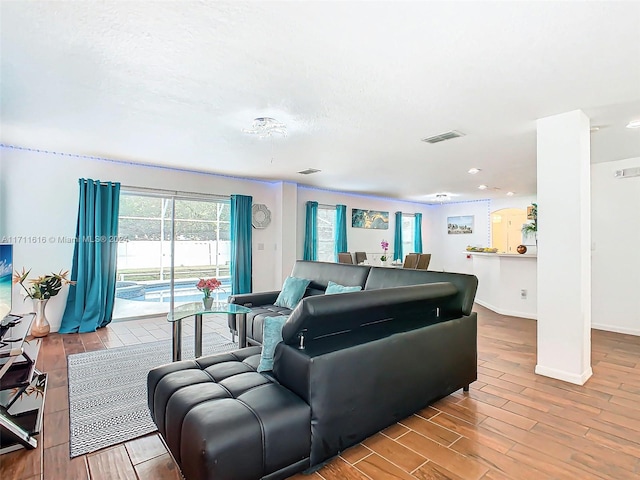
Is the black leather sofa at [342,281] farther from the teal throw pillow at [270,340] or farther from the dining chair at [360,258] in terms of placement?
the dining chair at [360,258]

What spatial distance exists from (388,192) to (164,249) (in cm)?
505

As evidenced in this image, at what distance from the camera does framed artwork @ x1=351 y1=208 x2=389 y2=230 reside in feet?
27.8

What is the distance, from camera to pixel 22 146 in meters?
4.26

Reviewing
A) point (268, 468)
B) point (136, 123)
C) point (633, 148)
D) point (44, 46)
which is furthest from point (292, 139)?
point (633, 148)

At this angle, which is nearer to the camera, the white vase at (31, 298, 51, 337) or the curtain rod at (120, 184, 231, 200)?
the white vase at (31, 298, 51, 337)

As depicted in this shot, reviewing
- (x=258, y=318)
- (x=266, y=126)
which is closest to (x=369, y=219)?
(x=258, y=318)

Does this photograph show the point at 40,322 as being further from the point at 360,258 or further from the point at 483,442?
the point at 360,258

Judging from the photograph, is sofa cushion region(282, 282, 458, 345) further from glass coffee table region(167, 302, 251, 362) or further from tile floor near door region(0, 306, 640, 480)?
glass coffee table region(167, 302, 251, 362)

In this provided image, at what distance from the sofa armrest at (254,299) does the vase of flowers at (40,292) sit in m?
2.30

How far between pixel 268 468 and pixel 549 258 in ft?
9.83

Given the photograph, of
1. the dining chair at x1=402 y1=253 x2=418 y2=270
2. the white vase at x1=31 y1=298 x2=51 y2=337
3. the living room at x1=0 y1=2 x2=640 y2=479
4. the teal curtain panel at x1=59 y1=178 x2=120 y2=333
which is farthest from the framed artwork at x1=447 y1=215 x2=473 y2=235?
the white vase at x1=31 y1=298 x2=51 y2=337

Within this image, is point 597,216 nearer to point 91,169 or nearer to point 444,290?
point 444,290

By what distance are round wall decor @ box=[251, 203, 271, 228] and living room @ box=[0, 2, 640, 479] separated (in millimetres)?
109

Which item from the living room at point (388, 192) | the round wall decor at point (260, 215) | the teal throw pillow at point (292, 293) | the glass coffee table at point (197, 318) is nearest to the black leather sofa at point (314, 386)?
the living room at point (388, 192)
